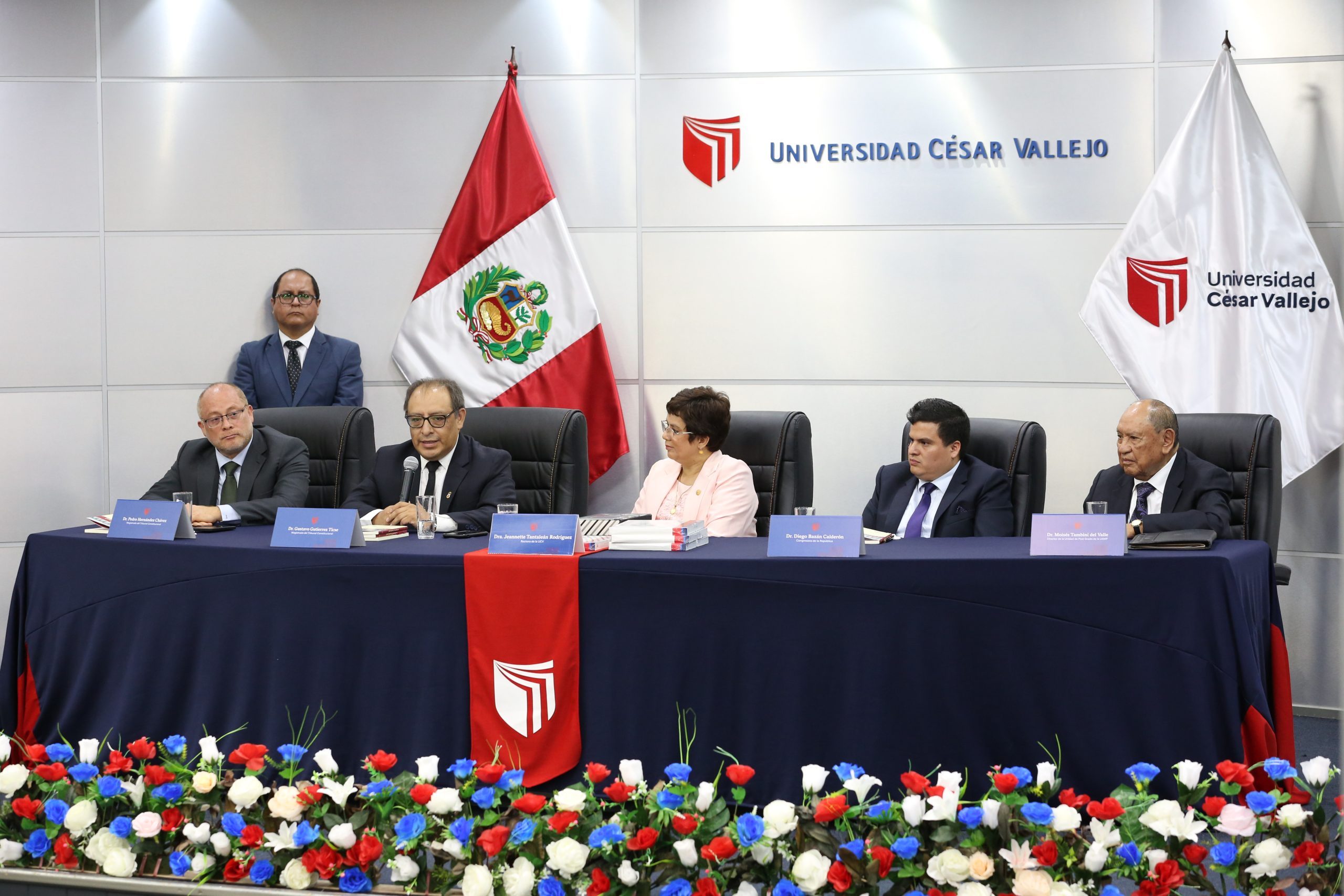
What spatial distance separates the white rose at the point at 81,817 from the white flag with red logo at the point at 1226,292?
3.68m

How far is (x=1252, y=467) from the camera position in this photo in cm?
332

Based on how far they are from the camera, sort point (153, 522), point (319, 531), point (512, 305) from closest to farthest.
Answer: point (319, 531), point (153, 522), point (512, 305)

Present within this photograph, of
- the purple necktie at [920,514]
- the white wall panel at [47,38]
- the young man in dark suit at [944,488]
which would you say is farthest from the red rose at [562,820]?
the white wall panel at [47,38]

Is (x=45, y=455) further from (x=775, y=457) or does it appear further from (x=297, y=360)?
(x=775, y=457)

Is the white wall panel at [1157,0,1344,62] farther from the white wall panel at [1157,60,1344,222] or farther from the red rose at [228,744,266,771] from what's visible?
the red rose at [228,744,266,771]

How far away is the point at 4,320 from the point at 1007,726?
13.9ft

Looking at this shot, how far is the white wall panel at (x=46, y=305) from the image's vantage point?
4.62 meters

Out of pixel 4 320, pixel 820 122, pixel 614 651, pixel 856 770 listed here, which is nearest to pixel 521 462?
pixel 614 651

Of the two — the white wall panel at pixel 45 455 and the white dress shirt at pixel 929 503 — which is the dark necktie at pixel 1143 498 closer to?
the white dress shirt at pixel 929 503

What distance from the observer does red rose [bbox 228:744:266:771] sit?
6.18 feet

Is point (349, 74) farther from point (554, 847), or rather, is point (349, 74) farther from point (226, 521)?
point (554, 847)

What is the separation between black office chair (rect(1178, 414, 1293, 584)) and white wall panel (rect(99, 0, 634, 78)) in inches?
106

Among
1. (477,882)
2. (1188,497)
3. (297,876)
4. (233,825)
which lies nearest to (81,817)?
(233,825)

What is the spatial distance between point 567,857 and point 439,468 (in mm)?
1986
